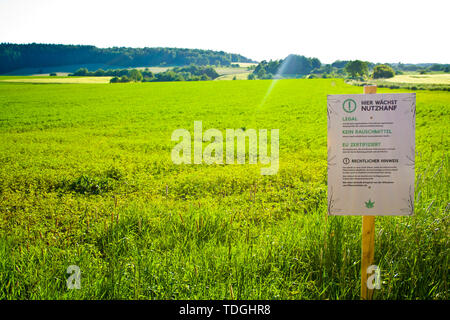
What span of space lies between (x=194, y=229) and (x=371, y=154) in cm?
282

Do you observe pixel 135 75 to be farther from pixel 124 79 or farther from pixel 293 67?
pixel 293 67

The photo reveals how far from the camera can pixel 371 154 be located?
3.23m

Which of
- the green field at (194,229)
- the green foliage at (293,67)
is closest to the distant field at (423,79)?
the green field at (194,229)

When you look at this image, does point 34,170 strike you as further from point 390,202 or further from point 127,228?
point 390,202

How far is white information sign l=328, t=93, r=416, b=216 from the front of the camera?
10.5ft

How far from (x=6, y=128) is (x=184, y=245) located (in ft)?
65.1

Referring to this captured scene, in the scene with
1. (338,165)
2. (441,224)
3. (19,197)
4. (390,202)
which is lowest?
(19,197)

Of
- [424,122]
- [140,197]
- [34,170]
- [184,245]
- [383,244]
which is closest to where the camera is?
[383,244]

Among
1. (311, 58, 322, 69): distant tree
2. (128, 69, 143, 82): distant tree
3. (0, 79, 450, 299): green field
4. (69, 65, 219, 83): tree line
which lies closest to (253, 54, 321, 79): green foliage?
(311, 58, 322, 69): distant tree

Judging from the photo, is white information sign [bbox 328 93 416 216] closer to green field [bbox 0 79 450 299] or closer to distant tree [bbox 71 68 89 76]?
green field [bbox 0 79 450 299]

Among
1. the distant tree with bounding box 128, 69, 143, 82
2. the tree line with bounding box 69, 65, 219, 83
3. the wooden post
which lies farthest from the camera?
the distant tree with bounding box 128, 69, 143, 82

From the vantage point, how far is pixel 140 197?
773 cm

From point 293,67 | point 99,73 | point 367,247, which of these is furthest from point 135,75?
point 367,247
